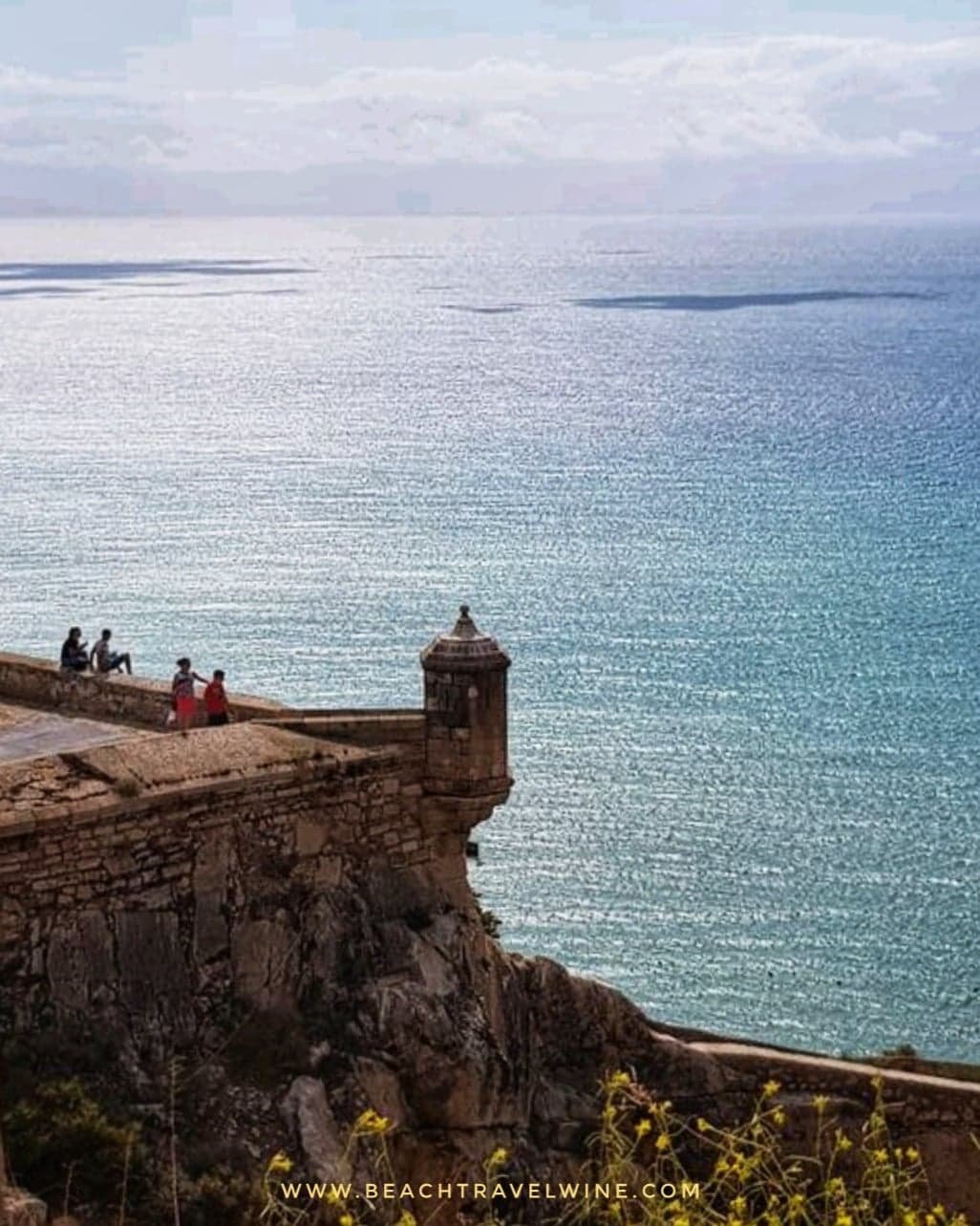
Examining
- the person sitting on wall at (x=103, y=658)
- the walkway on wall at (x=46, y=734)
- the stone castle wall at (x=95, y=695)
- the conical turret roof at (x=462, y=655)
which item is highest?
the conical turret roof at (x=462, y=655)

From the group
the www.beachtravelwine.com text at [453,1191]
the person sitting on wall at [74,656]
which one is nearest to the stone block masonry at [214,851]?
the www.beachtravelwine.com text at [453,1191]

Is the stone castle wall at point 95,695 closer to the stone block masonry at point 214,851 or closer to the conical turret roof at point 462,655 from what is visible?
the stone block masonry at point 214,851

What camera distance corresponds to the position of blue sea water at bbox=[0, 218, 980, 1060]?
44.3 m

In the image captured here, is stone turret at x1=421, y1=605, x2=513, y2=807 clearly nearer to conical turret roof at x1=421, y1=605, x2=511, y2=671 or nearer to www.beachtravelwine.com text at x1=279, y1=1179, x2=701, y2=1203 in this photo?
conical turret roof at x1=421, y1=605, x2=511, y2=671

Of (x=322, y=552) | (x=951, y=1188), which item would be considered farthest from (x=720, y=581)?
(x=951, y=1188)

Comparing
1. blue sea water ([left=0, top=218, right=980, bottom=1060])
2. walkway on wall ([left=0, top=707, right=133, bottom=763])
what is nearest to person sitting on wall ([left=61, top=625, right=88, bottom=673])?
walkway on wall ([left=0, top=707, right=133, bottom=763])

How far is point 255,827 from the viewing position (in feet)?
66.4

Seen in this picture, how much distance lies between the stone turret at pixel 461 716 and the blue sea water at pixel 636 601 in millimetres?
19161

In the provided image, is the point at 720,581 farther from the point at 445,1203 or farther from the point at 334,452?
the point at 445,1203

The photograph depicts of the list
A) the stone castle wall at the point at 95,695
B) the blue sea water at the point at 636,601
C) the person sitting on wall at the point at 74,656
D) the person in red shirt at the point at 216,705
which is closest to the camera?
the person in red shirt at the point at 216,705

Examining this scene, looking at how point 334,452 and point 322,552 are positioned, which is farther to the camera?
point 334,452

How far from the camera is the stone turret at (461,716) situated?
21094mm

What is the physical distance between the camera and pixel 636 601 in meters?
71.7

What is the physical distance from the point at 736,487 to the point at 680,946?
176 feet
